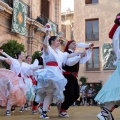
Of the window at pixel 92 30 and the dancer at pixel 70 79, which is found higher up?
the window at pixel 92 30

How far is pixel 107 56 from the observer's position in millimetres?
26359

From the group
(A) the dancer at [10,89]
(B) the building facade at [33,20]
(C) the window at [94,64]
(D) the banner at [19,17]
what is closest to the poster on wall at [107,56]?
(C) the window at [94,64]

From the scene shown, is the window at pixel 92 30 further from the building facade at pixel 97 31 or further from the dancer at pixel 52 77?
the dancer at pixel 52 77

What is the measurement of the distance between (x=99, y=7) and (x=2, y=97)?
21.4 m

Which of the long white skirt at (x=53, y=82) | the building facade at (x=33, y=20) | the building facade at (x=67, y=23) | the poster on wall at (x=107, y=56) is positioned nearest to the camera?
the long white skirt at (x=53, y=82)

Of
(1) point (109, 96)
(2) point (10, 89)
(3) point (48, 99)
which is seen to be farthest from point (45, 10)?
(1) point (109, 96)

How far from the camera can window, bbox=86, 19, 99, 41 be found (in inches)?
1073

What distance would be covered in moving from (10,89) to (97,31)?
20786 mm

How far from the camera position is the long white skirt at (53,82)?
591 centimetres

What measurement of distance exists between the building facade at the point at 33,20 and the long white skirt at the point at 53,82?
22.3ft

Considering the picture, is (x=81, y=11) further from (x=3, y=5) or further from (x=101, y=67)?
(x=3, y=5)

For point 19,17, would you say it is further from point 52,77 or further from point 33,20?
point 52,77

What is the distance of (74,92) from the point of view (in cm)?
660

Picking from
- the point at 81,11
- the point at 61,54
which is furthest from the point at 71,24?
the point at 61,54
